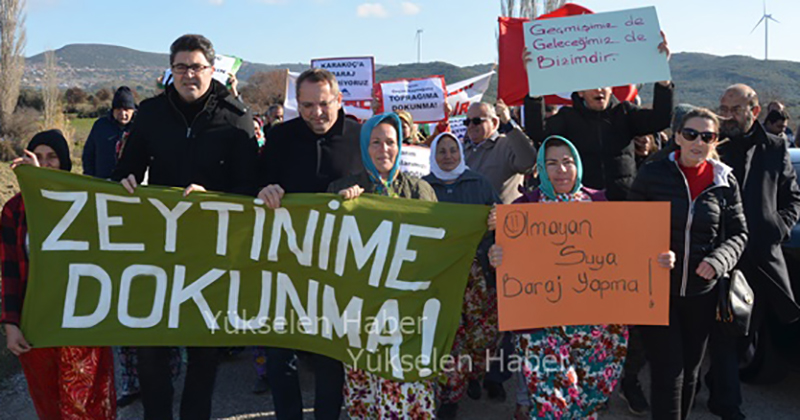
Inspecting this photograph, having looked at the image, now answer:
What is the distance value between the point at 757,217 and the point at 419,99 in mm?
4622

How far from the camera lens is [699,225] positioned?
331cm

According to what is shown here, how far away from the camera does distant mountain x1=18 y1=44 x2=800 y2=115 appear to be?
2916 inches

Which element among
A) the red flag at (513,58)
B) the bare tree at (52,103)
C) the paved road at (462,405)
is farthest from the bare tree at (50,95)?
the red flag at (513,58)

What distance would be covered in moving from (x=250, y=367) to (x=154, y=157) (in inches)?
93.3

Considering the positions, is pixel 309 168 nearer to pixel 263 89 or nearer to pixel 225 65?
pixel 225 65

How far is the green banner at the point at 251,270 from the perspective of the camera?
3275 millimetres

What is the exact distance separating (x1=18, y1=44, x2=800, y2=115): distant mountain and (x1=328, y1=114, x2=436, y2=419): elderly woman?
3338 centimetres

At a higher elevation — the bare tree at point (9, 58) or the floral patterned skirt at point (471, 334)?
the bare tree at point (9, 58)

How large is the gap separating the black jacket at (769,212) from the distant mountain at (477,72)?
1330 inches

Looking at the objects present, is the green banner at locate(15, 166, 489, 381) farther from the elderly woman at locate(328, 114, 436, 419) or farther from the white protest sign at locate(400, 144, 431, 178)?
the white protest sign at locate(400, 144, 431, 178)

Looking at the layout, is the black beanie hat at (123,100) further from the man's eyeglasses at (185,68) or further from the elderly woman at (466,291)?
the elderly woman at (466,291)

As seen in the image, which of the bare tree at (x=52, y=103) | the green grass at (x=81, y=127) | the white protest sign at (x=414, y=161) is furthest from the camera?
the green grass at (x=81, y=127)

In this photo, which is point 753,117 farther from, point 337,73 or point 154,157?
point 337,73

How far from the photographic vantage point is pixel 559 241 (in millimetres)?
3287
